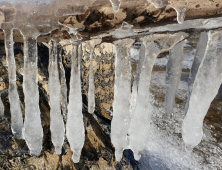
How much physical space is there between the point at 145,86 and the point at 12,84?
110 centimetres

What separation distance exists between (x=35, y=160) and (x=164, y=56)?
27.8 ft

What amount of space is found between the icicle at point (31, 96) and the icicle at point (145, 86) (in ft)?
2.47

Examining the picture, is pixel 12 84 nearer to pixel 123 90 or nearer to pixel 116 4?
pixel 123 90

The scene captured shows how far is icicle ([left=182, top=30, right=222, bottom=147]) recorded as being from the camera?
0.95 meters

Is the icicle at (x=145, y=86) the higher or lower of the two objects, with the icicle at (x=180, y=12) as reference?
lower

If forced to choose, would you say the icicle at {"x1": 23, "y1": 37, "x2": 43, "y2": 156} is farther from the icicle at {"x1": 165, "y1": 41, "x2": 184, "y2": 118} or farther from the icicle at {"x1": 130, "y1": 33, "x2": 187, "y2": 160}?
the icicle at {"x1": 165, "y1": 41, "x2": 184, "y2": 118}

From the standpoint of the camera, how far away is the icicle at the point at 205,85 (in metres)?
0.95

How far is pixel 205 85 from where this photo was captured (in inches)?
41.3

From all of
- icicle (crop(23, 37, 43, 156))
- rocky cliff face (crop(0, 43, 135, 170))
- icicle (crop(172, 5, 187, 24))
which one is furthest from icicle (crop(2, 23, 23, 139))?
icicle (crop(172, 5, 187, 24))

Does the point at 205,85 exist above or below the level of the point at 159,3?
below

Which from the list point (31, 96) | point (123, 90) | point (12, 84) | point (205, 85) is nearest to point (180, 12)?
point (205, 85)

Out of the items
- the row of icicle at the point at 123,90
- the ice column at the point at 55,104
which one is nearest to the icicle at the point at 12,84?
the row of icicle at the point at 123,90

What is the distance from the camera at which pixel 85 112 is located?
8.39 feet

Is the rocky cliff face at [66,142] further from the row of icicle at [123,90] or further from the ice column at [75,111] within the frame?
the ice column at [75,111]
